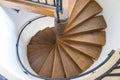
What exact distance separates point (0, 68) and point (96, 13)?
8.59ft

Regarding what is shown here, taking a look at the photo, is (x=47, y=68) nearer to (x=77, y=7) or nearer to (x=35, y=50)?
(x=35, y=50)

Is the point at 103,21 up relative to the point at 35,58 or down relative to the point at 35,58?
up

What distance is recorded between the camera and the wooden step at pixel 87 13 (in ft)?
15.4

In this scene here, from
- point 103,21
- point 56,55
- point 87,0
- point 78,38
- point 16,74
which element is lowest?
point 16,74

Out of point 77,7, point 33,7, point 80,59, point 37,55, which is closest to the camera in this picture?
point 33,7

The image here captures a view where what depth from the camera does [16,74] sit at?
13.9 feet

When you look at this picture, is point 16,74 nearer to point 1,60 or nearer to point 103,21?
point 1,60

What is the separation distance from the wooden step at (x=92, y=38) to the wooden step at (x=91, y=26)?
0.12m

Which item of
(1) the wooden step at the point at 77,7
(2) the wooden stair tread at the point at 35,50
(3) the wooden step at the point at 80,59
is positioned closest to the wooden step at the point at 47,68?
(2) the wooden stair tread at the point at 35,50

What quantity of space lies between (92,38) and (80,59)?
62 cm

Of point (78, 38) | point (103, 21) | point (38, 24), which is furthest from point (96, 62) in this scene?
point (38, 24)

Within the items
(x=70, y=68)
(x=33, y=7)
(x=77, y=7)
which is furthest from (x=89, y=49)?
(x=33, y=7)

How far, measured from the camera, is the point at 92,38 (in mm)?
4734

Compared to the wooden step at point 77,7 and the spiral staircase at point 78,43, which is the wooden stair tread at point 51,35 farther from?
the wooden step at point 77,7
